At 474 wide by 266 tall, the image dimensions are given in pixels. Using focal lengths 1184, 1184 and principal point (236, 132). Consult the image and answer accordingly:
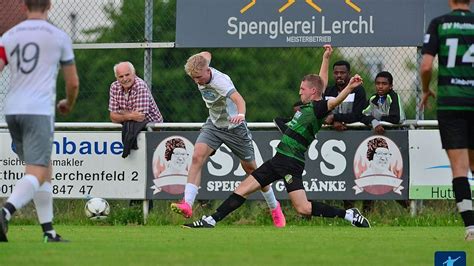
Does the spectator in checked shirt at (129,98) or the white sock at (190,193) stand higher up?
the spectator in checked shirt at (129,98)

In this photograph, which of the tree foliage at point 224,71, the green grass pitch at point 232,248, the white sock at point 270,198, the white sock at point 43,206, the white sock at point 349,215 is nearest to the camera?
the green grass pitch at point 232,248

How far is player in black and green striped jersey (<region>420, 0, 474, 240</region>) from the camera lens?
10.2 m

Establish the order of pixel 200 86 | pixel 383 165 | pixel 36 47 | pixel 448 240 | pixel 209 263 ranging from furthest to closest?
pixel 383 165 < pixel 200 86 < pixel 448 240 < pixel 36 47 < pixel 209 263

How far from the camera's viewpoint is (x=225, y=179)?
15336 millimetres

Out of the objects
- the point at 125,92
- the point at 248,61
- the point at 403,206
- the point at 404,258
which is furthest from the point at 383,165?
the point at 248,61

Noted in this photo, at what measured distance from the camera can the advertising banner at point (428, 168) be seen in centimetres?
1489

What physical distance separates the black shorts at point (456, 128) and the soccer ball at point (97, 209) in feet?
19.7

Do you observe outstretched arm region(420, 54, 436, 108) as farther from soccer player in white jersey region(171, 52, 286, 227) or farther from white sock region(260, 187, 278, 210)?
white sock region(260, 187, 278, 210)

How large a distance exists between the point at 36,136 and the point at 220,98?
4.85 meters

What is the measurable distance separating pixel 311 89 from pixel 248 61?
20556mm

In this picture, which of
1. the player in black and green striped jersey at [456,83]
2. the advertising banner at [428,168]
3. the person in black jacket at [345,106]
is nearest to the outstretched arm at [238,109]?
the person in black jacket at [345,106]

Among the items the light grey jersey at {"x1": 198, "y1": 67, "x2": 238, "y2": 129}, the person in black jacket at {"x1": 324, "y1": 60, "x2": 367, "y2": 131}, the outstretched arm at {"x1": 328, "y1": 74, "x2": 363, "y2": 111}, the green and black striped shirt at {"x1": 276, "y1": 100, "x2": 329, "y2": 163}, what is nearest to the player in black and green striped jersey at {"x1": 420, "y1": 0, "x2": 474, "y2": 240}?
the outstretched arm at {"x1": 328, "y1": 74, "x2": 363, "y2": 111}

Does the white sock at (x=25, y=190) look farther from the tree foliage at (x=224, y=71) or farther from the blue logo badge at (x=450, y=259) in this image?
the tree foliage at (x=224, y=71)

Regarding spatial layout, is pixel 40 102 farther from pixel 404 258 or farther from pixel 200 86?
pixel 200 86
